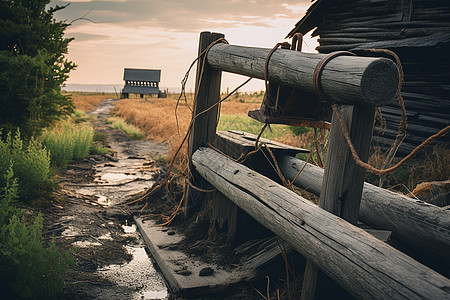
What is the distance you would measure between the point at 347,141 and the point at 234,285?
172cm

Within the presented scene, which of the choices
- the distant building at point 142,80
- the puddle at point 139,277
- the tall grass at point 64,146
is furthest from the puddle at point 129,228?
the distant building at point 142,80

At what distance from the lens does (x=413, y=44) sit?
724 cm

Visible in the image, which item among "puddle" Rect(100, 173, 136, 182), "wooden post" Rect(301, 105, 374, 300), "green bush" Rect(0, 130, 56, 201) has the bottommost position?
"puddle" Rect(100, 173, 136, 182)

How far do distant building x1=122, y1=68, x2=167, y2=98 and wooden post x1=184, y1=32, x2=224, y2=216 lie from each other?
41.8m

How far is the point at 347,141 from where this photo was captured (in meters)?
1.98

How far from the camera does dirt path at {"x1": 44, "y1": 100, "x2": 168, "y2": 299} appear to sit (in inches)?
119

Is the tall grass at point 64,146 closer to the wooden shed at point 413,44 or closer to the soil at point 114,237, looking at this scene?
the soil at point 114,237

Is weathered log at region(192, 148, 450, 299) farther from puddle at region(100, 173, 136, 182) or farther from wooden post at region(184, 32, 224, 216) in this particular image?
puddle at region(100, 173, 136, 182)

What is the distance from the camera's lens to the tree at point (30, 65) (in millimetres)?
6973

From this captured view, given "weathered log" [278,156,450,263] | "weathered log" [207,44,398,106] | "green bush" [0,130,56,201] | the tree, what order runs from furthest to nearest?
the tree
"green bush" [0,130,56,201]
"weathered log" [278,156,450,263]
"weathered log" [207,44,398,106]

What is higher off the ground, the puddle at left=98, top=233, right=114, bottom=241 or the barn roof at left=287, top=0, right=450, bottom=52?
the barn roof at left=287, top=0, right=450, bottom=52

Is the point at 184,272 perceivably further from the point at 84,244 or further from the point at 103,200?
the point at 103,200

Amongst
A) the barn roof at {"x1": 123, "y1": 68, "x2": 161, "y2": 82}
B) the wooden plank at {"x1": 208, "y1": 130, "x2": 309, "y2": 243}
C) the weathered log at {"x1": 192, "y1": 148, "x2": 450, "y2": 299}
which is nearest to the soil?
the wooden plank at {"x1": 208, "y1": 130, "x2": 309, "y2": 243}

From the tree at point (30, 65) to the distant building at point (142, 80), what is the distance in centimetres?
3752
